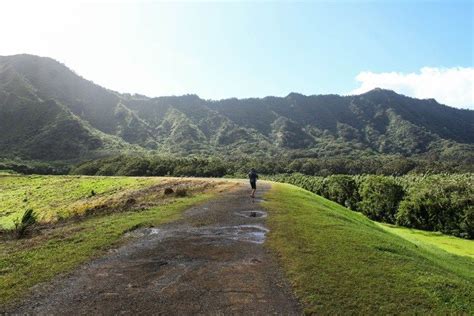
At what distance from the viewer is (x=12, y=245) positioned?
19766mm

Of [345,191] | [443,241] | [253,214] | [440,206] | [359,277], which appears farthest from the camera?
[345,191]

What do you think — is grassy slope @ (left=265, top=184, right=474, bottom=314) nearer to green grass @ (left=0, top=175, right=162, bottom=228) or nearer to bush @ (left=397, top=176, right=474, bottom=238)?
green grass @ (left=0, top=175, right=162, bottom=228)

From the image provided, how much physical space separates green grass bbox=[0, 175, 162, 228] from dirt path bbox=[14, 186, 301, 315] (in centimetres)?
3248

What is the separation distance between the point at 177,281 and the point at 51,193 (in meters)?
56.7

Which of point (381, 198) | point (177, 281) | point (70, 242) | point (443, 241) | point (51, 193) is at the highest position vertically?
point (381, 198)

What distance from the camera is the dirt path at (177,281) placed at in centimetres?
1245

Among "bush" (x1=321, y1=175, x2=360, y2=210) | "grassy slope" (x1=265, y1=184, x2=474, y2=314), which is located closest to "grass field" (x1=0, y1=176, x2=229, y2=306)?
"grassy slope" (x1=265, y1=184, x2=474, y2=314)

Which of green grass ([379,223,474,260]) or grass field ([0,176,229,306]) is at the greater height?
grass field ([0,176,229,306])

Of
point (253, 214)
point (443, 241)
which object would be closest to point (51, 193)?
point (253, 214)

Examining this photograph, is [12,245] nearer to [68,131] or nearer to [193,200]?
[193,200]

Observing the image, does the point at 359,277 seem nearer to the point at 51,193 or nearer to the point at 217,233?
the point at 217,233

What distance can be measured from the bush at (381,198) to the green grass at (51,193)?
4223cm

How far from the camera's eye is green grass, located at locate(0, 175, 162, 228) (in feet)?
170

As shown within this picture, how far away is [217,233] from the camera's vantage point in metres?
21.9
